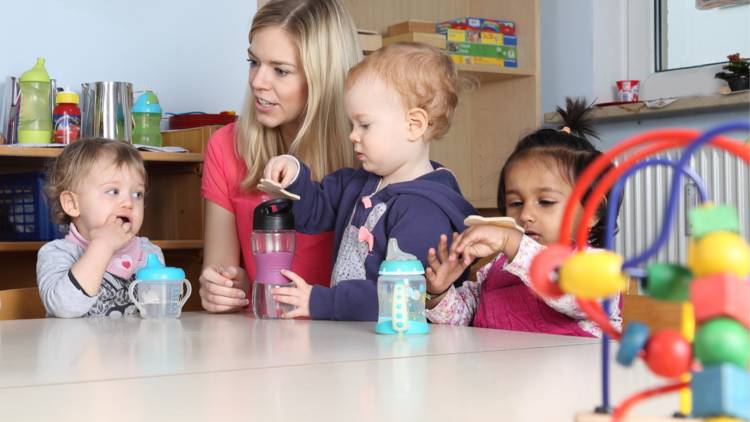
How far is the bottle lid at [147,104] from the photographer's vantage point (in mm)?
2844

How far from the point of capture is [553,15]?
3.95 metres

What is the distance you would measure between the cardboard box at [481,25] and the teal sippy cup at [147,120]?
1.35 meters

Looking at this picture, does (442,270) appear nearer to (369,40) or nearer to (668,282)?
(668,282)

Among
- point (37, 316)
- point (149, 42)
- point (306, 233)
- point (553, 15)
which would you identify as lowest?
point (37, 316)

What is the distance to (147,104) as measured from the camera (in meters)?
2.84

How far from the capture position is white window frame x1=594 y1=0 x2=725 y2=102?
3.70 metres

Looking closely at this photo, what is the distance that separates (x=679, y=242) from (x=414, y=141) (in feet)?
6.73

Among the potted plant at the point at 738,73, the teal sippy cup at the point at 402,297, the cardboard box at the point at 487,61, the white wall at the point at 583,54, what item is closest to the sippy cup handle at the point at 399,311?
the teal sippy cup at the point at 402,297

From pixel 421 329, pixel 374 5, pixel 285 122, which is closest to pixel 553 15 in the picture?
pixel 374 5

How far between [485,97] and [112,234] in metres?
2.66

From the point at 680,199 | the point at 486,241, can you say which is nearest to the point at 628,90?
the point at 680,199

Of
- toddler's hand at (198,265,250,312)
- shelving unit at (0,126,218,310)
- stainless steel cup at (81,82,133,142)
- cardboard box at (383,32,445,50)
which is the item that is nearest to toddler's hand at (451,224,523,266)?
toddler's hand at (198,265,250,312)

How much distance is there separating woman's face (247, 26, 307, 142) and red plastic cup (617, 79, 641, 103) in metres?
2.04

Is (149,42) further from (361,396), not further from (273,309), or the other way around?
(361,396)
